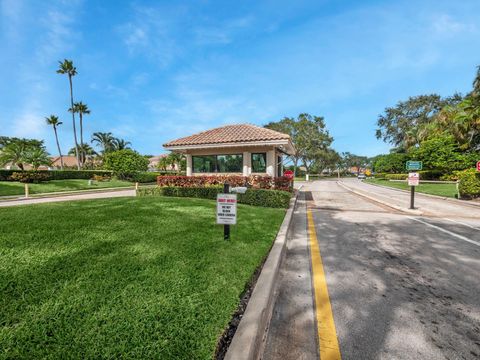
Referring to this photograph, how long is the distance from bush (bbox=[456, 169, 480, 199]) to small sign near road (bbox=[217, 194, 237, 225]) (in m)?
16.3

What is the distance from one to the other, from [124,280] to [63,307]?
589mm

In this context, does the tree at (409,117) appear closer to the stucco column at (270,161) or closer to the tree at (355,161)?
the stucco column at (270,161)

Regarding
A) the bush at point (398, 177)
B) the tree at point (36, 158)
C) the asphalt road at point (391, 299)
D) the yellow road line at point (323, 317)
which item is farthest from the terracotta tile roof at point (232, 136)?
the bush at point (398, 177)

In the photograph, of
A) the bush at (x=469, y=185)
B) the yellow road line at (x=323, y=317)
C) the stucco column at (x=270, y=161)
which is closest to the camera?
the yellow road line at (x=323, y=317)

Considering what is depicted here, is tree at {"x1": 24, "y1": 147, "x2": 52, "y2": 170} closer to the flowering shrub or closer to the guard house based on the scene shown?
the guard house

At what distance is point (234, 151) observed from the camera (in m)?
14.0

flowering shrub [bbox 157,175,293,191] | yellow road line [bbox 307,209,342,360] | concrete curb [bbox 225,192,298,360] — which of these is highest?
flowering shrub [bbox 157,175,293,191]

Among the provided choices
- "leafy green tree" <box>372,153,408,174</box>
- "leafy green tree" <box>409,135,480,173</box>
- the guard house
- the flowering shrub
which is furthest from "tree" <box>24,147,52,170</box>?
"leafy green tree" <box>372,153,408,174</box>

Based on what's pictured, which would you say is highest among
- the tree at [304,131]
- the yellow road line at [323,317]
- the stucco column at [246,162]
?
the tree at [304,131]

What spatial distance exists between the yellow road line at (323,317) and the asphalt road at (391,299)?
0.19ft

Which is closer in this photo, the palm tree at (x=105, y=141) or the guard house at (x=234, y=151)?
the guard house at (x=234, y=151)

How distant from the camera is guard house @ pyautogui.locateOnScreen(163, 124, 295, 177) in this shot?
13062mm

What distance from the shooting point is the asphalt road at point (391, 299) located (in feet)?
6.79

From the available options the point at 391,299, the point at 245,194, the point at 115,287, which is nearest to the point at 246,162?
the point at 245,194
